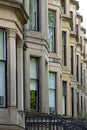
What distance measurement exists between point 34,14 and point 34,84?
321 cm

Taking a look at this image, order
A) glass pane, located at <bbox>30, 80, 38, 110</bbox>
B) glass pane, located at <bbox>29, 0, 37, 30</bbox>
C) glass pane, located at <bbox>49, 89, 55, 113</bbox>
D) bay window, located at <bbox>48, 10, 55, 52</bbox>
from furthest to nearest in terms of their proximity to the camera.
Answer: bay window, located at <bbox>48, 10, 55, 52</bbox> → glass pane, located at <bbox>49, 89, 55, 113</bbox> → glass pane, located at <bbox>29, 0, 37, 30</bbox> → glass pane, located at <bbox>30, 80, 38, 110</bbox>

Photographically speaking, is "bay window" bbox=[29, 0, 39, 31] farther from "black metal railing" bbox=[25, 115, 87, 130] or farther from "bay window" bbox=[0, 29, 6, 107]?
"bay window" bbox=[0, 29, 6, 107]

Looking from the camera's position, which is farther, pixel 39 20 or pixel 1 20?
pixel 39 20

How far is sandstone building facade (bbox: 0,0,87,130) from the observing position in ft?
74.0

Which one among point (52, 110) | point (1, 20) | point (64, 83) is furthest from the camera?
point (64, 83)

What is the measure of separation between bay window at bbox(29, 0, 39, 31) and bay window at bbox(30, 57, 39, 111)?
1468 mm

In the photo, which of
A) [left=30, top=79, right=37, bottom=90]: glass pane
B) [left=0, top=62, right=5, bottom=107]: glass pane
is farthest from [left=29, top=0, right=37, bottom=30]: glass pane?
[left=0, top=62, right=5, bottom=107]: glass pane

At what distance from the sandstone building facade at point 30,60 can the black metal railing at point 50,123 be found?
605mm

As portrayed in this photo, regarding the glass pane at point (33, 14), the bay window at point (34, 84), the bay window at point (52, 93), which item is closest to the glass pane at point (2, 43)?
the bay window at point (34, 84)

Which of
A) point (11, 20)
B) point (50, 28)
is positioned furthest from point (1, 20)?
point (50, 28)

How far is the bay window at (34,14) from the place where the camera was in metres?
29.1

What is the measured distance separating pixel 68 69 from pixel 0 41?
2069 cm

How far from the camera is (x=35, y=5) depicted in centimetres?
2956

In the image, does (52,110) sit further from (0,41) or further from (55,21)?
(0,41)
